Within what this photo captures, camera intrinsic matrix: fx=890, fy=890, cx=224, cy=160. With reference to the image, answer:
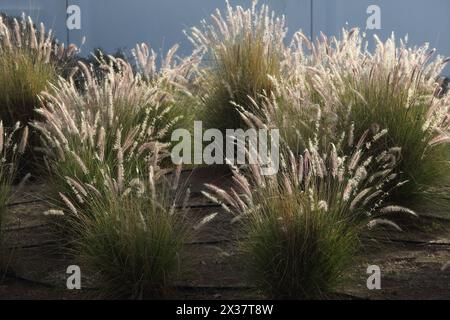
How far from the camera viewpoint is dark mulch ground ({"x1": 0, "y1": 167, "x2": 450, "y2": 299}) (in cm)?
429

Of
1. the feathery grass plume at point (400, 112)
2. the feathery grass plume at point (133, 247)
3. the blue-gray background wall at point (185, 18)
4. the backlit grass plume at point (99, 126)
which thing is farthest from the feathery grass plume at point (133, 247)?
the blue-gray background wall at point (185, 18)

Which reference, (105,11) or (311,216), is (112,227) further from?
(105,11)

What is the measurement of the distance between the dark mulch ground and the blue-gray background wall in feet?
25.1

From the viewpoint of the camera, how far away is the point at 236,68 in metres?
6.29

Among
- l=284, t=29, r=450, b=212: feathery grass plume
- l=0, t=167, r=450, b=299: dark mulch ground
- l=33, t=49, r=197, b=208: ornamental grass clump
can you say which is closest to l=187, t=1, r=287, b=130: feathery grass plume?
l=33, t=49, r=197, b=208: ornamental grass clump

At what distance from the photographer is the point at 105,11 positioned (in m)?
13.0

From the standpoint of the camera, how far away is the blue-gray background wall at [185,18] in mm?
12734

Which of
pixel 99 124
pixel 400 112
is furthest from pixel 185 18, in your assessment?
pixel 400 112

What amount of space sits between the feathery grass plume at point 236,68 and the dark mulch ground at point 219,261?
0.90 meters

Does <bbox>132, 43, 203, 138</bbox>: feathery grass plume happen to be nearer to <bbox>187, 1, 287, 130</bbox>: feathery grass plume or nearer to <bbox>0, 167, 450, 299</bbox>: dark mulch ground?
<bbox>187, 1, 287, 130</bbox>: feathery grass plume

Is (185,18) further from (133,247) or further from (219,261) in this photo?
(133,247)

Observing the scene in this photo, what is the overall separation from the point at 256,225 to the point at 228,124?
2064mm
